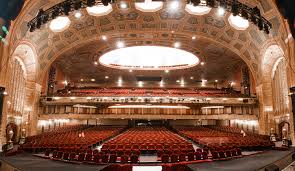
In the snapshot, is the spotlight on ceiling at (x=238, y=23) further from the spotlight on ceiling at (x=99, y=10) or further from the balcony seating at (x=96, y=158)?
the balcony seating at (x=96, y=158)

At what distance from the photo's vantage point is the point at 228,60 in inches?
835

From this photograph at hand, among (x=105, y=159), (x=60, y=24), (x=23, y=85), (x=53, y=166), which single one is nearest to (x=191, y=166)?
(x=105, y=159)

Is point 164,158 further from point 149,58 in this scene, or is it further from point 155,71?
point 149,58

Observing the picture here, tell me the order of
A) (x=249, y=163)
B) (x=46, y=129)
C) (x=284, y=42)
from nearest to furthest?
(x=249, y=163)
(x=284, y=42)
(x=46, y=129)

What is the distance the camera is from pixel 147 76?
27.2 m

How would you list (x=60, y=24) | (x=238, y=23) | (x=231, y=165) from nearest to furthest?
(x=231, y=165)
(x=238, y=23)
(x=60, y=24)

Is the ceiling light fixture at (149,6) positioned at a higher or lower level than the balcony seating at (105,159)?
higher

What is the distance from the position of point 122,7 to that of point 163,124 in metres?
18.3

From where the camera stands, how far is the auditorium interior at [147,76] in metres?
8.50

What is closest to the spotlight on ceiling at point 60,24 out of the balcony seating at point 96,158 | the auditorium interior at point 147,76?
the auditorium interior at point 147,76

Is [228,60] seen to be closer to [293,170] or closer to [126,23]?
[126,23]

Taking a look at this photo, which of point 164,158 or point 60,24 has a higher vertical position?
point 60,24

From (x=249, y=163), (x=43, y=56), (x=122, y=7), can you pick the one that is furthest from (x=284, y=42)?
(x=43, y=56)

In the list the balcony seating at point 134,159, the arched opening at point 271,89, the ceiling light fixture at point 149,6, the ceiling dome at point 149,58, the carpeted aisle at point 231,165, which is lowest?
the carpeted aisle at point 231,165
